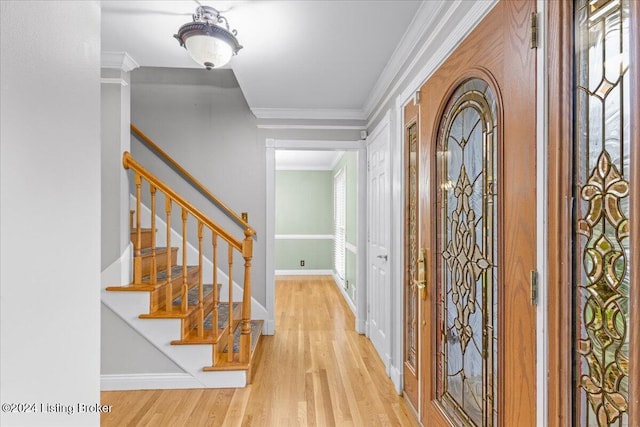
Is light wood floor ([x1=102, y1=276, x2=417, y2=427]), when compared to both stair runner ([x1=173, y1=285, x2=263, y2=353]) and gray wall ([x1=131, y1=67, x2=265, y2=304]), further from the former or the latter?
A: gray wall ([x1=131, y1=67, x2=265, y2=304])

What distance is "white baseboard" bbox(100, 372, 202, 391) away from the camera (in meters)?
2.38

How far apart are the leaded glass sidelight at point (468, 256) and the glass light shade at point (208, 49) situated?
4.22 feet

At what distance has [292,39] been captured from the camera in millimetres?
2143

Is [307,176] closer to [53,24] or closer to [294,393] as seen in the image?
[294,393]

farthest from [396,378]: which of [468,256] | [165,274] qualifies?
[165,274]

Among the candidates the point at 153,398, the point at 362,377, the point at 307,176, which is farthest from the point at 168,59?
the point at 307,176

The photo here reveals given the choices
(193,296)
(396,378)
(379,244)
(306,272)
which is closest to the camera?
(396,378)

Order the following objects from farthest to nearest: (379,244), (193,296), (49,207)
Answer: (379,244)
(193,296)
(49,207)

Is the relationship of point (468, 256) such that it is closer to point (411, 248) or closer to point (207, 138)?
point (411, 248)

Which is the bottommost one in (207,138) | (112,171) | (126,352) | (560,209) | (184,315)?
(126,352)

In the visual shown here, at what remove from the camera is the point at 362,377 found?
8.39 feet

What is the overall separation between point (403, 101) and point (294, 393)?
212 cm

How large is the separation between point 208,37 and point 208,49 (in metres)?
0.07

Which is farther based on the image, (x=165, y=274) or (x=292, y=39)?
(x=165, y=274)
